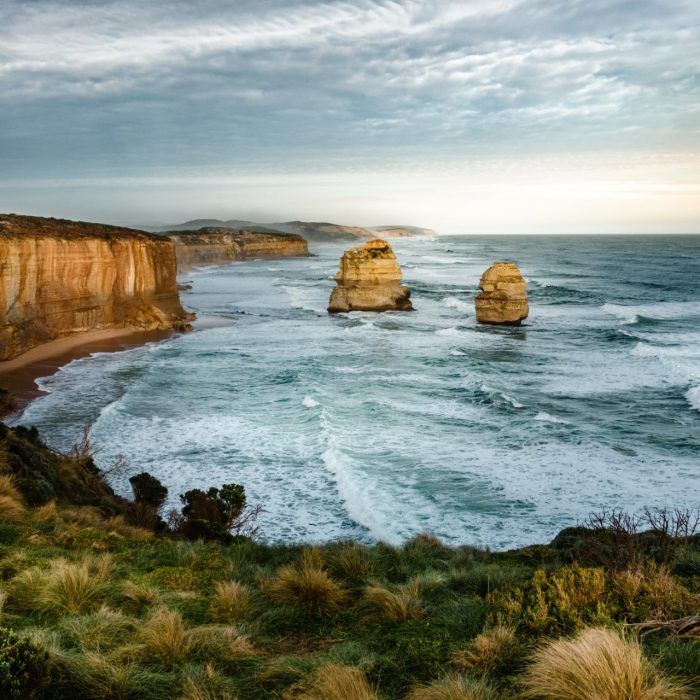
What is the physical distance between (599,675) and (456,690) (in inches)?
38.8

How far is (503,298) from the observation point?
45938 mm

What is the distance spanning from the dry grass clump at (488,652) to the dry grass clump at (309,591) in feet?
7.39

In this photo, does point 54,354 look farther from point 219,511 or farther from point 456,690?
point 456,690

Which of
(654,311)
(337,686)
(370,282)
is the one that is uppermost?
(370,282)

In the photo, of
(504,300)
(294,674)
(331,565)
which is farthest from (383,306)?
(294,674)

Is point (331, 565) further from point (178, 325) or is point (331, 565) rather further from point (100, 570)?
point (178, 325)

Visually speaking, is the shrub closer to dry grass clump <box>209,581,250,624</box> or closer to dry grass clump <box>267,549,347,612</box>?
dry grass clump <box>267,549,347,612</box>

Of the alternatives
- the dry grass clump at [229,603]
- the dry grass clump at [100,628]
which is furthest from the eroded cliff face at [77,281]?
the dry grass clump at [100,628]

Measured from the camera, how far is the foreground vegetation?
4.68 meters

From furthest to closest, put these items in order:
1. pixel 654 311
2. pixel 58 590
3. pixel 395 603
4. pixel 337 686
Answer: pixel 654 311 → pixel 58 590 → pixel 395 603 → pixel 337 686

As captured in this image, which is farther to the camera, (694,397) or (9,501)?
(694,397)

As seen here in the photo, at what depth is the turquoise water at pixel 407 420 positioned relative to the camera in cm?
1670

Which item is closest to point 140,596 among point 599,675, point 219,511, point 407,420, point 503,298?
point 599,675

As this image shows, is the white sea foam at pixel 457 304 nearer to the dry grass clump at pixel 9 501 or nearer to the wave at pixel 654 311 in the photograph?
the wave at pixel 654 311
